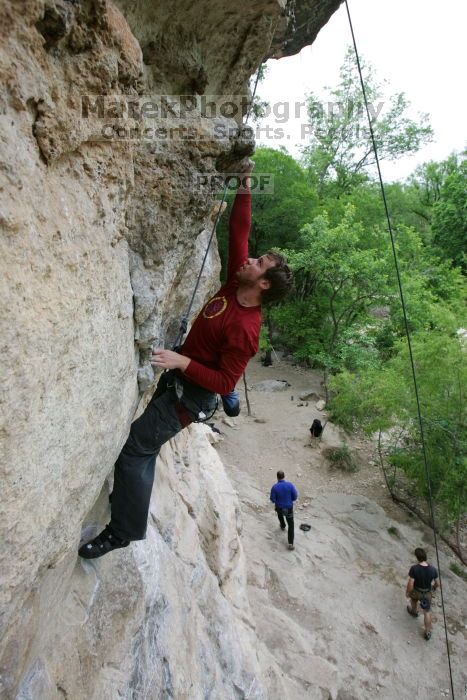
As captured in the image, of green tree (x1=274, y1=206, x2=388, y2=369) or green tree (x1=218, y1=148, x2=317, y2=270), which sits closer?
green tree (x1=274, y1=206, x2=388, y2=369)

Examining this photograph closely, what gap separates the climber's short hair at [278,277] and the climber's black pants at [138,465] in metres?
1.07

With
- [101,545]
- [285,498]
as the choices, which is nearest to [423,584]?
[285,498]

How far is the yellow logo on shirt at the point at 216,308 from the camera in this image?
10.5ft

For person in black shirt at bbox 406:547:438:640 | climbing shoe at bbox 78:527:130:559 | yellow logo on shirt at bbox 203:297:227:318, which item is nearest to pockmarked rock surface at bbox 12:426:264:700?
climbing shoe at bbox 78:527:130:559

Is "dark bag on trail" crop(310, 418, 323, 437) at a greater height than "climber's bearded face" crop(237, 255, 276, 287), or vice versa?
"climber's bearded face" crop(237, 255, 276, 287)

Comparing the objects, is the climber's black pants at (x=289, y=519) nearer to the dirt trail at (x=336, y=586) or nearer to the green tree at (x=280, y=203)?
the dirt trail at (x=336, y=586)

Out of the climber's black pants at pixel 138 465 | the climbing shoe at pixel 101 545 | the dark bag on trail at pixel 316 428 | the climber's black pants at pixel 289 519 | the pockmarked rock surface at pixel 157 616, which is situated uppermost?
the climber's black pants at pixel 138 465

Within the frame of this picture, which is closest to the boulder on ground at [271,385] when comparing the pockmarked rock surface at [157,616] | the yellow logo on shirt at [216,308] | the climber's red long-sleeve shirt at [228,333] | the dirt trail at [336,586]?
the dirt trail at [336,586]

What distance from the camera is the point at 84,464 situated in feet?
7.22

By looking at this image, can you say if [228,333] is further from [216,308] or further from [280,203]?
[280,203]

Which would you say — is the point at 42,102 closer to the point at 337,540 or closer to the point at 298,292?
the point at 337,540

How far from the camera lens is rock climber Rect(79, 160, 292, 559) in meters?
3.11

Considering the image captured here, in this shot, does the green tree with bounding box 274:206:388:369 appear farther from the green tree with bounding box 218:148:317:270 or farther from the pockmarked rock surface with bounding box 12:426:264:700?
the pockmarked rock surface with bounding box 12:426:264:700

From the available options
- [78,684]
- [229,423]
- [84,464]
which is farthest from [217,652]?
[229,423]
